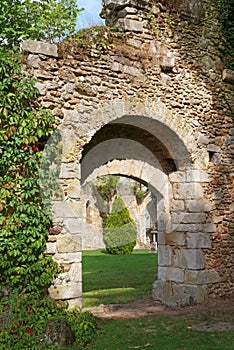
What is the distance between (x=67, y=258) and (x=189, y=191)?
8.30 ft

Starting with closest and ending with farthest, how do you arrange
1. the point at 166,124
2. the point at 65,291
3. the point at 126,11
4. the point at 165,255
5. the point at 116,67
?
the point at 65,291 < the point at 116,67 < the point at 126,11 < the point at 166,124 < the point at 165,255

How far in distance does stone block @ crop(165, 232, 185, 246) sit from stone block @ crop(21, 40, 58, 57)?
3430mm

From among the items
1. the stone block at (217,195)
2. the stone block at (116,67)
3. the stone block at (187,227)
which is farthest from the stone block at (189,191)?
the stone block at (116,67)

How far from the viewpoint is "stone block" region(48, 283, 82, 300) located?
16.1ft

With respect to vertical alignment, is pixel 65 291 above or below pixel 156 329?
above

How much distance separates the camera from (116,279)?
9.27m

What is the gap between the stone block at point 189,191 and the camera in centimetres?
667

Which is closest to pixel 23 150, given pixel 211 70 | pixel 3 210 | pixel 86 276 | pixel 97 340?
pixel 3 210

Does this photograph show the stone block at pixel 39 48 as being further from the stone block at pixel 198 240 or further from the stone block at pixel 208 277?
the stone block at pixel 208 277

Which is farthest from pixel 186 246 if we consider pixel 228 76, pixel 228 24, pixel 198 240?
pixel 228 24

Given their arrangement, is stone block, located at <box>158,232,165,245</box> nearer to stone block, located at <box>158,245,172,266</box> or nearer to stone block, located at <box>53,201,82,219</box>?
stone block, located at <box>158,245,172,266</box>

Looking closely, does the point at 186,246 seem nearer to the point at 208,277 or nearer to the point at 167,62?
the point at 208,277

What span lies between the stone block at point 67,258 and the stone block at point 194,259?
85.2 inches

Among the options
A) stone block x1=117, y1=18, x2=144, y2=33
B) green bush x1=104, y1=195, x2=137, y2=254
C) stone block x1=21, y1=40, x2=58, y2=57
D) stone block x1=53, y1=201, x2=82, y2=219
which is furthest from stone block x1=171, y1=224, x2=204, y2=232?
green bush x1=104, y1=195, x2=137, y2=254
